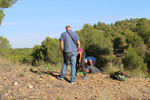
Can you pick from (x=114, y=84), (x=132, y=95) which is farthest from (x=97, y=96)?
(x=114, y=84)

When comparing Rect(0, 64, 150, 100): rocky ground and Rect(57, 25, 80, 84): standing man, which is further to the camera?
Rect(57, 25, 80, 84): standing man

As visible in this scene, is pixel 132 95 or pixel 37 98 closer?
pixel 37 98

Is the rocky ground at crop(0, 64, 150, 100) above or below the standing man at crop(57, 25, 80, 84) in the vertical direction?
below

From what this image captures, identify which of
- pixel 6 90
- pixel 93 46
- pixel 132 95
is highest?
pixel 93 46

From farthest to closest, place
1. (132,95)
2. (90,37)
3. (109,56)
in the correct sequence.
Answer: (90,37) → (109,56) → (132,95)

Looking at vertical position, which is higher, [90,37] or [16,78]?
[90,37]

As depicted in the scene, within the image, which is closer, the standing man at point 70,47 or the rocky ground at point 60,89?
the rocky ground at point 60,89

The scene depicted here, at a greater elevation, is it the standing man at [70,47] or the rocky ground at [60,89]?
the standing man at [70,47]

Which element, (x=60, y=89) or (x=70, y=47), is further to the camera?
(x=70, y=47)

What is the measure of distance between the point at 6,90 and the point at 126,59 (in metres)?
25.0

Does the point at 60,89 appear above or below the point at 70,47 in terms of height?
below

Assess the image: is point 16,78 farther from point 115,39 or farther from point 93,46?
point 115,39

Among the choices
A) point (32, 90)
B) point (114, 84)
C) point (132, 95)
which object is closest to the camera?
point (32, 90)

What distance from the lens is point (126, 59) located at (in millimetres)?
26422
